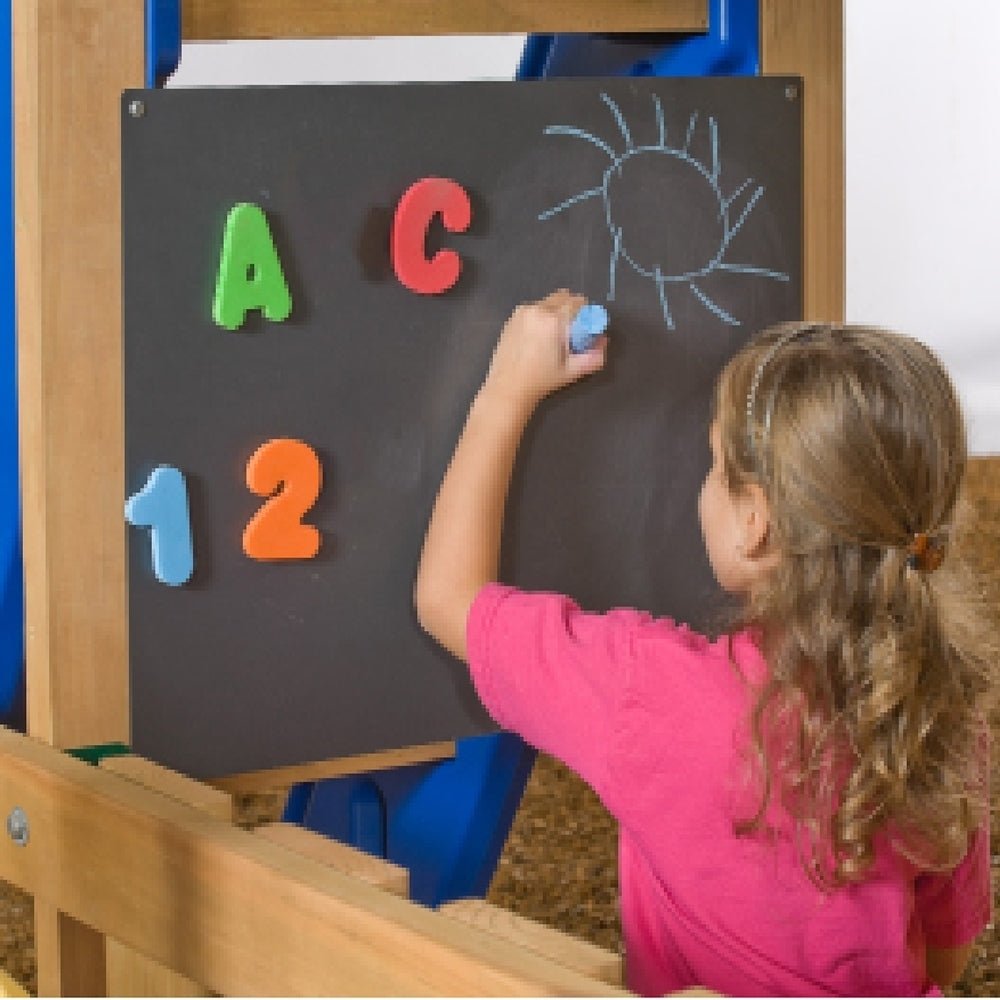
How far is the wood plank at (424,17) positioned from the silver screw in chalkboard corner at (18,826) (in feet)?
1.34

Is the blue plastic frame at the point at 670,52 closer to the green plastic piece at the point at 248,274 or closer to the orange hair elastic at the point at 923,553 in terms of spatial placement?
the green plastic piece at the point at 248,274

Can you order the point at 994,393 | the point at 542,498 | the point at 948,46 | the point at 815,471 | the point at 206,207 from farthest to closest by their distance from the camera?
the point at 994,393 < the point at 948,46 < the point at 542,498 < the point at 206,207 < the point at 815,471

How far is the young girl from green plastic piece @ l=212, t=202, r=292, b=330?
233 mm

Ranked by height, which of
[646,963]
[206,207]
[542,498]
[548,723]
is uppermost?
[206,207]

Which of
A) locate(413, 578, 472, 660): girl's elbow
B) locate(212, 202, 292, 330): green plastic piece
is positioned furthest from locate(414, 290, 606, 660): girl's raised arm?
locate(212, 202, 292, 330): green plastic piece

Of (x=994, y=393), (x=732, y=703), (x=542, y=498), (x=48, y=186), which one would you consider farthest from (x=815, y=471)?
(x=994, y=393)

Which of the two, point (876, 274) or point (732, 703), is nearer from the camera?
point (732, 703)

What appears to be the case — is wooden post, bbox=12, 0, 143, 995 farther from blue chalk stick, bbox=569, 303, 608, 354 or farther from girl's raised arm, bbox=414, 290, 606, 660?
blue chalk stick, bbox=569, 303, 608, 354

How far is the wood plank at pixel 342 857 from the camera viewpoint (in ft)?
2.99

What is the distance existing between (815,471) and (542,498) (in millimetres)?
283

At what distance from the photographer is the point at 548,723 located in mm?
1069

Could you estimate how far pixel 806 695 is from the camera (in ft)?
3.24

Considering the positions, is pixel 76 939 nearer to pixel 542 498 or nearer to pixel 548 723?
pixel 548 723

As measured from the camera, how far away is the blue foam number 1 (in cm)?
108
